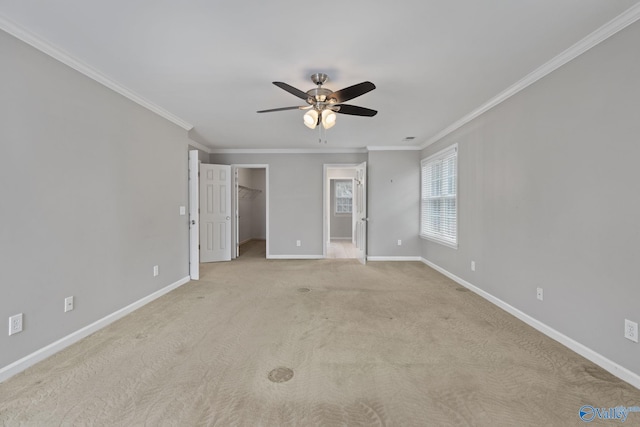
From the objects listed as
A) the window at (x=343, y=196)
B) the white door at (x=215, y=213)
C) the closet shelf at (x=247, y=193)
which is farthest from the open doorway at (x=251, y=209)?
the window at (x=343, y=196)

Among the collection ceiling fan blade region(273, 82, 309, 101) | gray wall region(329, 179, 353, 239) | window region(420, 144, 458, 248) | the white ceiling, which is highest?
the white ceiling

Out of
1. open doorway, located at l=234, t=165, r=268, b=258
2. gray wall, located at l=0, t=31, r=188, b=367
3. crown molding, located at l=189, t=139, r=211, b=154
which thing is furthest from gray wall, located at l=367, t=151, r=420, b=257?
gray wall, located at l=0, t=31, r=188, b=367

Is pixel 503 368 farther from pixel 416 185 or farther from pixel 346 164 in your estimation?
pixel 346 164

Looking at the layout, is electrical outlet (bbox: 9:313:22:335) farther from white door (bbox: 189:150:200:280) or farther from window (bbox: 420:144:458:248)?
window (bbox: 420:144:458:248)

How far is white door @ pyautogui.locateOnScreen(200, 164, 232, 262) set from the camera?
5.82 metres

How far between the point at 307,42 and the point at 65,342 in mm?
3151

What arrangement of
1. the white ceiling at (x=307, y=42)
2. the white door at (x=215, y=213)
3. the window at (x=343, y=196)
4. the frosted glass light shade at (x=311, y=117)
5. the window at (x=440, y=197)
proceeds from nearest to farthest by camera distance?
the white ceiling at (x=307, y=42), the frosted glass light shade at (x=311, y=117), the window at (x=440, y=197), the white door at (x=215, y=213), the window at (x=343, y=196)

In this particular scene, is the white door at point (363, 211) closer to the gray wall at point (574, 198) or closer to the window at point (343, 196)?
the gray wall at point (574, 198)

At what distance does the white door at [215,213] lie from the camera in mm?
5820

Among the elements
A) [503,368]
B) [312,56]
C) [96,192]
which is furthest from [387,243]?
[96,192]

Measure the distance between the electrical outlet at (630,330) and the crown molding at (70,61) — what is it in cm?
463

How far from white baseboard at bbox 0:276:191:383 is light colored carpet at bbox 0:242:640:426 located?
66mm

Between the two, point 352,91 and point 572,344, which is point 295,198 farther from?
point 572,344

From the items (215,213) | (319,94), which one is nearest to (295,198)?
(215,213)
